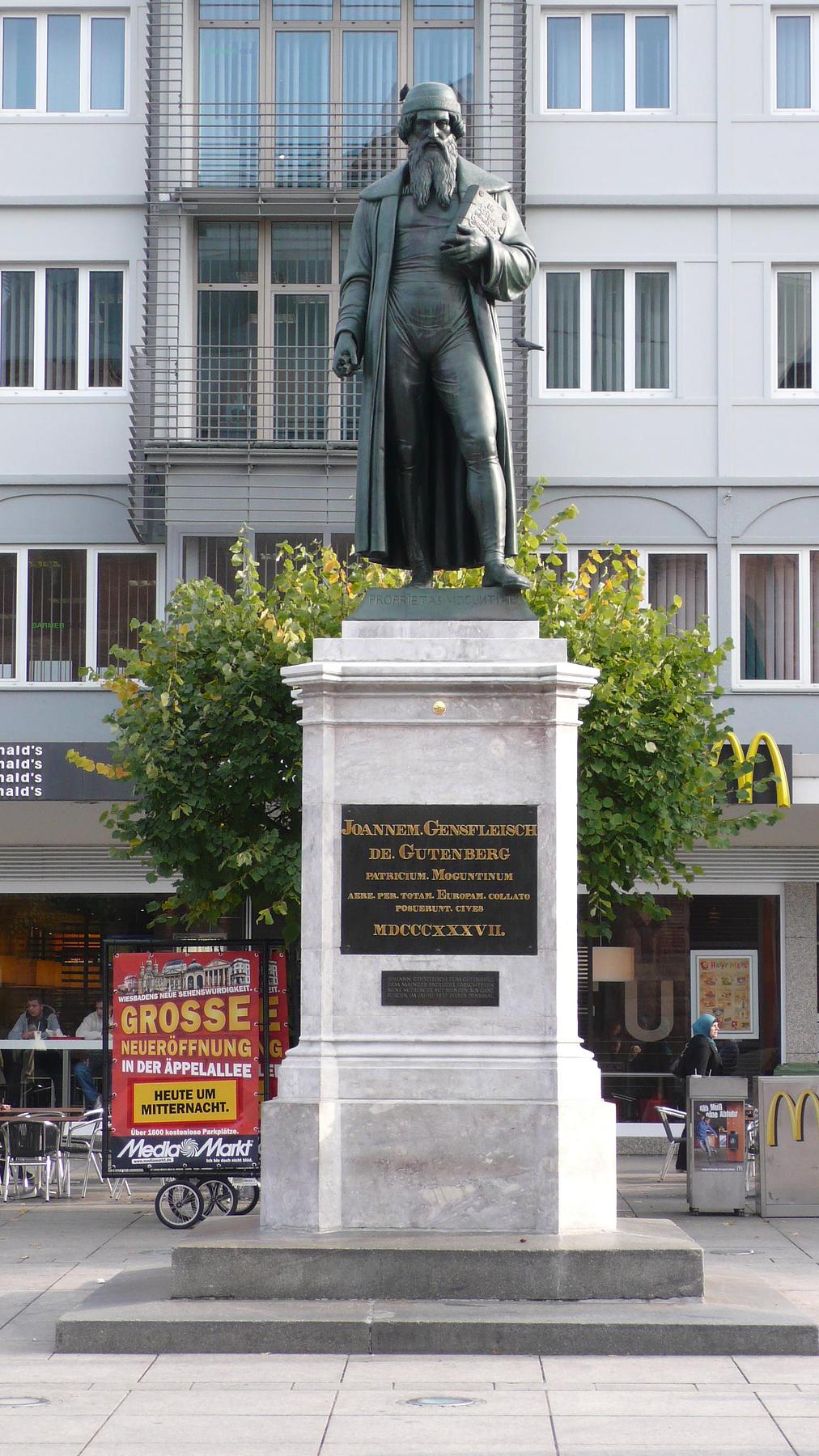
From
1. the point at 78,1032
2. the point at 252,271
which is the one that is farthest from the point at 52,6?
the point at 78,1032

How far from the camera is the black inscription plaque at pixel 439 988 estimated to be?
1088cm

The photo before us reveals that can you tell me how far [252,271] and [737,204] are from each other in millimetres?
6623

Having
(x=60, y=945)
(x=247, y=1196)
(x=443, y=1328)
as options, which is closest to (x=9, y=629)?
(x=60, y=945)

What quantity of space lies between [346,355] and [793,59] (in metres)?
18.0

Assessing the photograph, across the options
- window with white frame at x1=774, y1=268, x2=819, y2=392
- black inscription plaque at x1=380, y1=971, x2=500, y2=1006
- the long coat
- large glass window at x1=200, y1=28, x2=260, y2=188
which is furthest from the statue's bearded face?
window with white frame at x1=774, y1=268, x2=819, y2=392

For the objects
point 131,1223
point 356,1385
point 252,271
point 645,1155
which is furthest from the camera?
point 252,271

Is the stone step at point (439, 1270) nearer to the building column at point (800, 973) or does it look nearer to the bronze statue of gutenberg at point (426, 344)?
the bronze statue of gutenberg at point (426, 344)

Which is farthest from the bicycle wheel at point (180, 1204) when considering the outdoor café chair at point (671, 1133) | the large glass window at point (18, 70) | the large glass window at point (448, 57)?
the large glass window at point (18, 70)

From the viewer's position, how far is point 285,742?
1866cm

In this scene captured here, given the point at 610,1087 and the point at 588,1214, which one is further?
the point at 610,1087

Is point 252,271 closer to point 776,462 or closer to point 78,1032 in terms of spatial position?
point 776,462

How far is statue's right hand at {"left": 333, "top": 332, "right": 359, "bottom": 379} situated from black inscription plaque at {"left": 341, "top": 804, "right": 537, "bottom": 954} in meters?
2.57

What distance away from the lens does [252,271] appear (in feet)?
89.2

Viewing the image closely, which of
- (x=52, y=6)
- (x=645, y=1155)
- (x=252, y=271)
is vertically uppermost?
(x=52, y=6)
